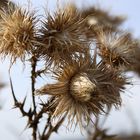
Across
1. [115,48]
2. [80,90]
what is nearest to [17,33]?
[80,90]

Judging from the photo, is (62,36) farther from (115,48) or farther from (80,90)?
(115,48)

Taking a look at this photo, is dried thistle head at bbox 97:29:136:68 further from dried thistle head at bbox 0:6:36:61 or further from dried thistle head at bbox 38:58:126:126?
dried thistle head at bbox 0:6:36:61

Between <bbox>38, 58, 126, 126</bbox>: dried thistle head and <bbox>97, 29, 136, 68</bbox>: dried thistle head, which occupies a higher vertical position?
<bbox>97, 29, 136, 68</bbox>: dried thistle head

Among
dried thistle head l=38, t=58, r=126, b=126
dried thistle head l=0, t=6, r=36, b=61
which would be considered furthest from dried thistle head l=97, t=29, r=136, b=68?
dried thistle head l=0, t=6, r=36, b=61

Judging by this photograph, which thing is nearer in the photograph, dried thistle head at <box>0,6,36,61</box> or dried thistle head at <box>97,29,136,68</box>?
dried thistle head at <box>0,6,36,61</box>

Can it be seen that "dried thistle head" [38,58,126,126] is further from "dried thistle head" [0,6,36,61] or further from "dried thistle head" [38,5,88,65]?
"dried thistle head" [0,6,36,61]
